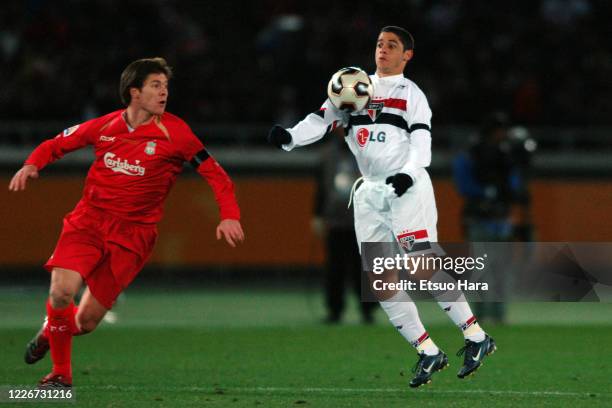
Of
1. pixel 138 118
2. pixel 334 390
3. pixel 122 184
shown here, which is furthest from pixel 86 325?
pixel 334 390

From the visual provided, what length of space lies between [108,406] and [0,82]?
37.9 ft

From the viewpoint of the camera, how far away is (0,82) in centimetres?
1792

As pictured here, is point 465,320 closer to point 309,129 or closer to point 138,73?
point 309,129

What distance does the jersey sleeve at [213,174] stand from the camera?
7781 mm

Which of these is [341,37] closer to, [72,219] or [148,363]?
[148,363]

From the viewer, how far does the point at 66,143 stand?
26.4ft

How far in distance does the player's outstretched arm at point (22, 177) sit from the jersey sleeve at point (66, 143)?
15 cm

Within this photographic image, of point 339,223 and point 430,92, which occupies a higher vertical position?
point 430,92

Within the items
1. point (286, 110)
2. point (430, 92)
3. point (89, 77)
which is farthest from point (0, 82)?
point (430, 92)

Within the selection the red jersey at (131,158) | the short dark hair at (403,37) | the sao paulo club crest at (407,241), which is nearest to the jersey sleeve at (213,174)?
the red jersey at (131,158)

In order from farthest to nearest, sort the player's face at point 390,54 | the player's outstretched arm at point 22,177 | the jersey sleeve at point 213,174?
the player's face at point 390,54, the jersey sleeve at point 213,174, the player's outstretched arm at point 22,177

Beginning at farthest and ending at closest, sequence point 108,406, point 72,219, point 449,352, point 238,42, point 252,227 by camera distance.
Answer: point 238,42, point 252,227, point 449,352, point 72,219, point 108,406

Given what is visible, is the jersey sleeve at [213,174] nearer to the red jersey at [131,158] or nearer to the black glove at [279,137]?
the red jersey at [131,158]

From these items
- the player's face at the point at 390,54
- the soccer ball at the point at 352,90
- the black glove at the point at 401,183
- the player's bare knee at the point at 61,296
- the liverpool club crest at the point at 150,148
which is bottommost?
the player's bare knee at the point at 61,296
